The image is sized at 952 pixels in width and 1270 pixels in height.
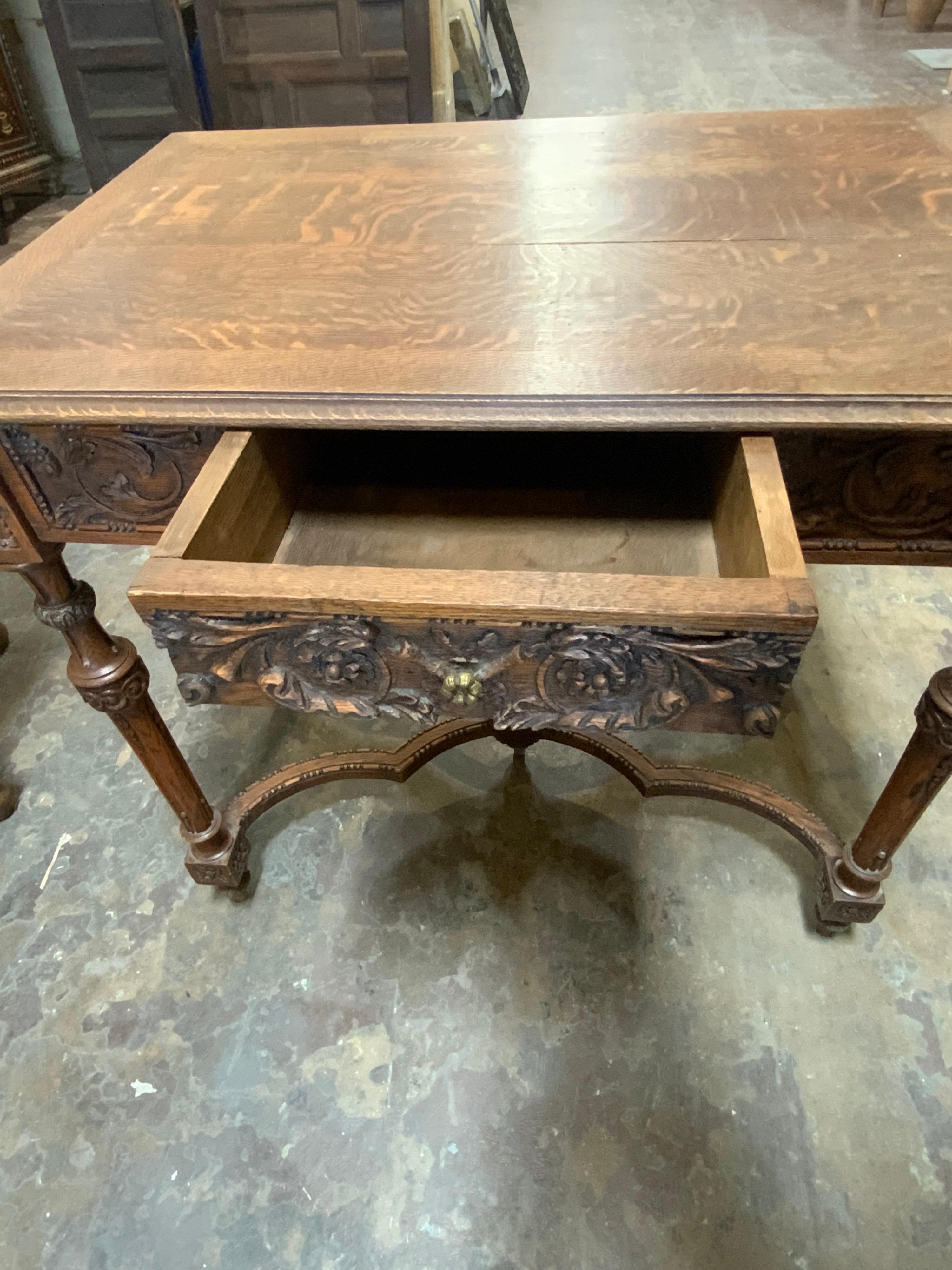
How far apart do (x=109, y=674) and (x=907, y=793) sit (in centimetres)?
90

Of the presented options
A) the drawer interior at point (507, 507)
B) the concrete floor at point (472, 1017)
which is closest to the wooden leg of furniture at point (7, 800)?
the concrete floor at point (472, 1017)

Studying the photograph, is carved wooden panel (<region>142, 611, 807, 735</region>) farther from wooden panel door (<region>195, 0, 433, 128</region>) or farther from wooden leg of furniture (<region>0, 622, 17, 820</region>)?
wooden panel door (<region>195, 0, 433, 128</region>)

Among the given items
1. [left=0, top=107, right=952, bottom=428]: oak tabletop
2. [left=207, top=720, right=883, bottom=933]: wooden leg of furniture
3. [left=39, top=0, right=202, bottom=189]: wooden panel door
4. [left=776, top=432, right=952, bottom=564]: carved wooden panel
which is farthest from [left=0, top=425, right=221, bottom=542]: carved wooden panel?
[left=39, top=0, right=202, bottom=189]: wooden panel door

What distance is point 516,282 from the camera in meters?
0.80

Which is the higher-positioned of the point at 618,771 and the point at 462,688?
the point at 462,688

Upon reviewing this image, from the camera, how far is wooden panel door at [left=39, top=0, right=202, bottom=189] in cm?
225

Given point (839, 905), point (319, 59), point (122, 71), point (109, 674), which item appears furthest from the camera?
point (122, 71)

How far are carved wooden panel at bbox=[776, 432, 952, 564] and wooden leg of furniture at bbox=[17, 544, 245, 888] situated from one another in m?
0.71

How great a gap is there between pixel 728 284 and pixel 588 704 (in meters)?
0.47

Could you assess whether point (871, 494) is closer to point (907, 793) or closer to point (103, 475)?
point (907, 793)

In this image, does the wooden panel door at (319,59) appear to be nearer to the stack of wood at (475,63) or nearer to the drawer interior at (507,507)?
the stack of wood at (475,63)

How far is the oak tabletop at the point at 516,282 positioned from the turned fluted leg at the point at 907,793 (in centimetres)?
30

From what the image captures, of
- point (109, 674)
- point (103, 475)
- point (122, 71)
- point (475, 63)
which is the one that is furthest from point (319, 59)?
point (109, 674)

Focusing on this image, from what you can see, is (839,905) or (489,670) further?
(839,905)
